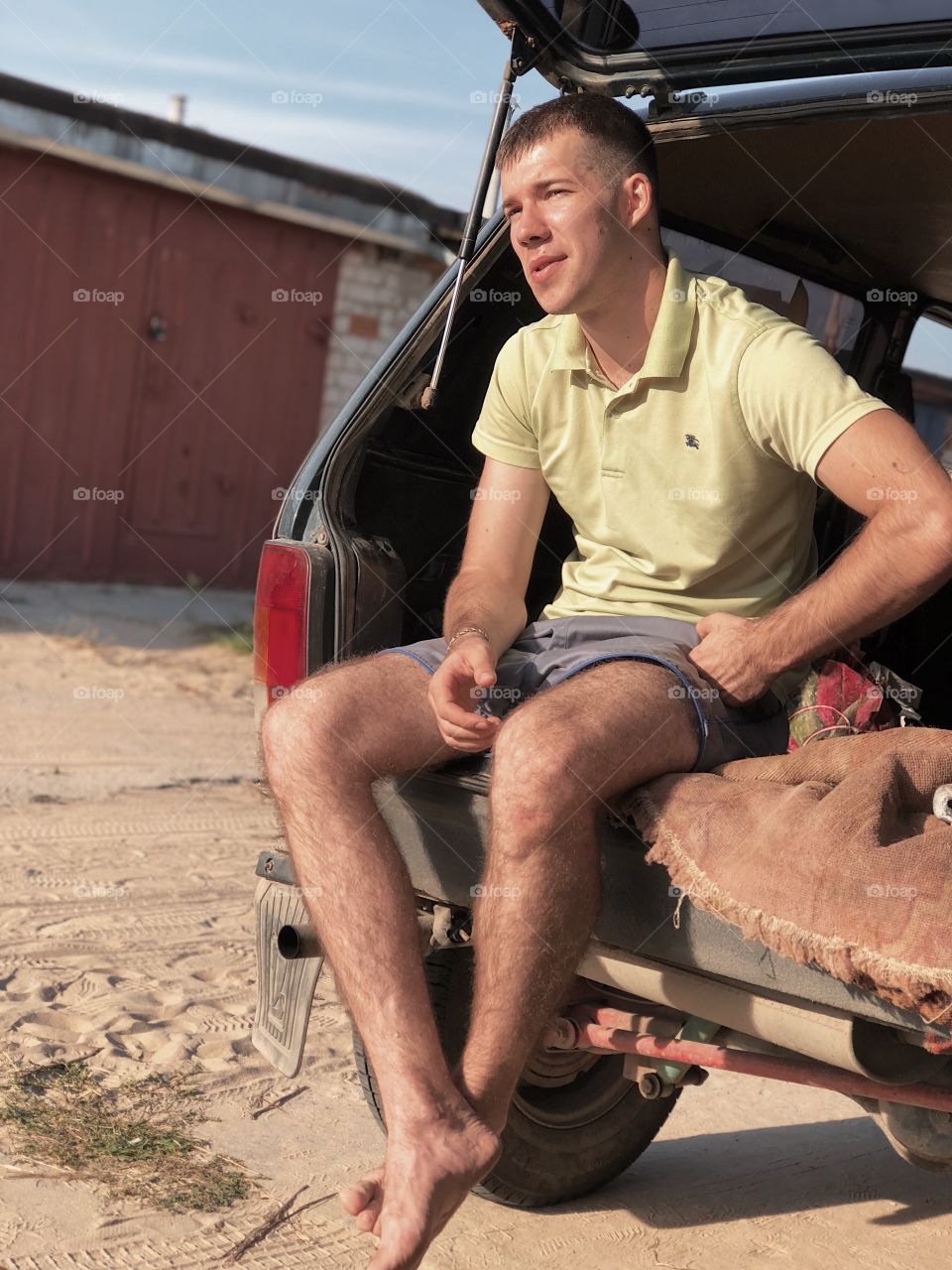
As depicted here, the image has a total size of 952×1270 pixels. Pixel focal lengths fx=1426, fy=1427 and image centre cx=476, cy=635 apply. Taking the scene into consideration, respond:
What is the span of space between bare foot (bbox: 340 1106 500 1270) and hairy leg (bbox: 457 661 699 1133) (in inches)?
2.7

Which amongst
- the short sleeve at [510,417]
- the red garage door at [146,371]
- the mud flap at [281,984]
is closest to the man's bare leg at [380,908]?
the mud flap at [281,984]

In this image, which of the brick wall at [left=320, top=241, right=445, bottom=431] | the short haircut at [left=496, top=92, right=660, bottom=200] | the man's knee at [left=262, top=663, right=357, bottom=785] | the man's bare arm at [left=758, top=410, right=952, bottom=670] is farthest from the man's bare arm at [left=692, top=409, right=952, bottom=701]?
the brick wall at [left=320, top=241, right=445, bottom=431]

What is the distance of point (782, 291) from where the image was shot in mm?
3830

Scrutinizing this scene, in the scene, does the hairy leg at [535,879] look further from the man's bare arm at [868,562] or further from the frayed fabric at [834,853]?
the man's bare arm at [868,562]

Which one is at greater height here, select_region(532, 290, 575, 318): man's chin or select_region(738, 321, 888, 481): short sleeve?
select_region(532, 290, 575, 318): man's chin

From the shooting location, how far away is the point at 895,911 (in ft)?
6.39

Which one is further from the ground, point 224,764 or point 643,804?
point 643,804

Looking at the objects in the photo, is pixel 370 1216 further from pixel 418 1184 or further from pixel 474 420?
pixel 474 420

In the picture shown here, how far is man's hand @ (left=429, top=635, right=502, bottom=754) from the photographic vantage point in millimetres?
2520

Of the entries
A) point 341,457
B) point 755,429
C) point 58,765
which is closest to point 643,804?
point 755,429

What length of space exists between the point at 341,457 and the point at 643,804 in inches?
44.9

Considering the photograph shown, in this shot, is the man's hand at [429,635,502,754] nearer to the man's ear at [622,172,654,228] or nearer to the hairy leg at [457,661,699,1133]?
the hairy leg at [457,661,699,1133]

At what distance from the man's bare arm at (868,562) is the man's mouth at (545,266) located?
2.31 ft

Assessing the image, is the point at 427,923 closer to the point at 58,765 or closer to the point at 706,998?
the point at 706,998
